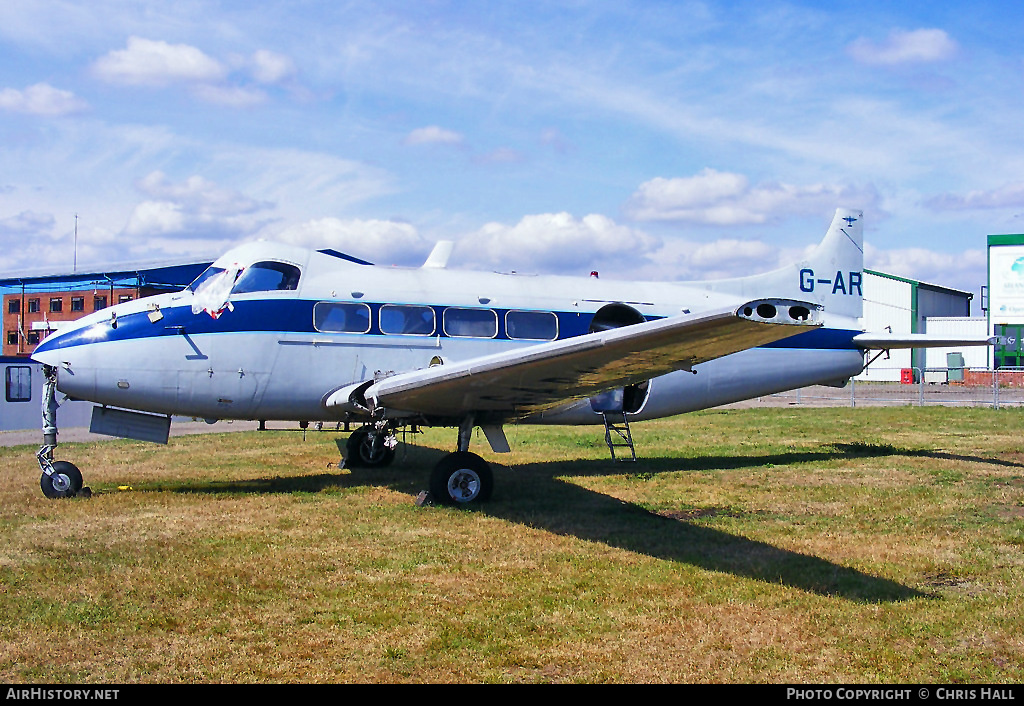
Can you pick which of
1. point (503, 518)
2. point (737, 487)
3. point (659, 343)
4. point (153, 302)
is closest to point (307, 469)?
point (153, 302)

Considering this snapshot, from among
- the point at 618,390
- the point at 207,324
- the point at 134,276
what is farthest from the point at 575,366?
the point at 134,276

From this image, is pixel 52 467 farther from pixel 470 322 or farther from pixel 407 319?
pixel 470 322

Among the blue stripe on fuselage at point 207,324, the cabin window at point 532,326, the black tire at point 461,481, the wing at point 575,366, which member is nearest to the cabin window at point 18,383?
the blue stripe on fuselage at point 207,324

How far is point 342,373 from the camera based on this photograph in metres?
11.9

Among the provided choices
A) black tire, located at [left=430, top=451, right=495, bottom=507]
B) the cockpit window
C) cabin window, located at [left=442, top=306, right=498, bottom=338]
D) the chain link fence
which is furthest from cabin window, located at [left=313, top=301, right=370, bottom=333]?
the chain link fence

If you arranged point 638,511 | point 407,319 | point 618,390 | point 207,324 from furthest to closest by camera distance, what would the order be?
1. point 618,390
2. point 407,319
3. point 207,324
4. point 638,511

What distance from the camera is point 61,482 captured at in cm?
1105

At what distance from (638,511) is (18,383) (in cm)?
2217

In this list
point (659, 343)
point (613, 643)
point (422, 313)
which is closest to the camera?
point (613, 643)

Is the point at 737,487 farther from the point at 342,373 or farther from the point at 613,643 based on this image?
the point at 613,643

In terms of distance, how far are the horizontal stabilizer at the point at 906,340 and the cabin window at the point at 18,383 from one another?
23.4 m

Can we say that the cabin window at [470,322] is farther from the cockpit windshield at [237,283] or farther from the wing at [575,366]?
the cockpit windshield at [237,283]

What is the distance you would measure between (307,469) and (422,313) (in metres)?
3.98

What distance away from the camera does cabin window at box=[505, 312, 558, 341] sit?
13.0 meters
